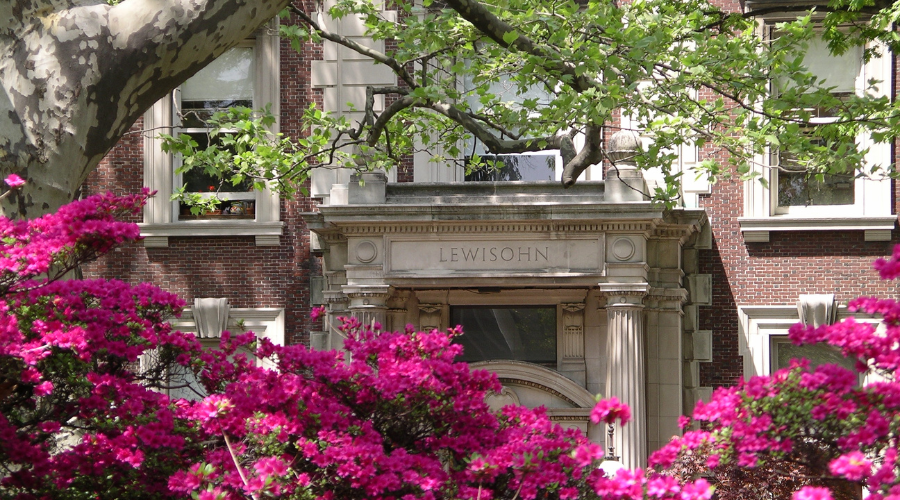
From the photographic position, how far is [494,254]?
14484 millimetres

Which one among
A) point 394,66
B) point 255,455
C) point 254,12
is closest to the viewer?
point 255,455

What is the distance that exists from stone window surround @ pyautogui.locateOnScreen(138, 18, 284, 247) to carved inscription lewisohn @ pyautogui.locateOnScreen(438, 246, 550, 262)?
2.95 meters

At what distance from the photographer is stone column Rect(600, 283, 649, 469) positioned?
1400 centimetres

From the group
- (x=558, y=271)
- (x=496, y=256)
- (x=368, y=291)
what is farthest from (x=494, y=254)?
(x=368, y=291)

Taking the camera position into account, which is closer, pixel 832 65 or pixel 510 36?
pixel 510 36

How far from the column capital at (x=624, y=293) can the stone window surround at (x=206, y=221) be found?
16.3 feet

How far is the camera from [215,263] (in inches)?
639

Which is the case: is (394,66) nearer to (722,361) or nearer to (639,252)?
(639,252)

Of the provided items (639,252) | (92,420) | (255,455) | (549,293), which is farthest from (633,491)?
(549,293)

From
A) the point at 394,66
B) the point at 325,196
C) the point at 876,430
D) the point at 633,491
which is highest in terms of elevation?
the point at 394,66

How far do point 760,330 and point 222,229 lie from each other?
7.83 m

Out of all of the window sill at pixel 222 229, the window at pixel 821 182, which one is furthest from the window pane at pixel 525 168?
the window at pixel 821 182

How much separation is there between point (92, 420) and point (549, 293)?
400 inches

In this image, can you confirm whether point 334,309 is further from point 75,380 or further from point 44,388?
point 44,388
